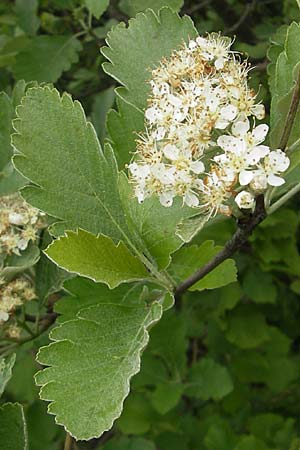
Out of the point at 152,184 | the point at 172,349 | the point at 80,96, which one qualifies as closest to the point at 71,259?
the point at 152,184

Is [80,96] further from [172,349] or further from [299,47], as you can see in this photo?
[299,47]

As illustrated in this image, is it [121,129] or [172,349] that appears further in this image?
[172,349]

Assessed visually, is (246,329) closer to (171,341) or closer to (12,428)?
(171,341)

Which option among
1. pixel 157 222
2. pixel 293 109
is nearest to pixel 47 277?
pixel 157 222

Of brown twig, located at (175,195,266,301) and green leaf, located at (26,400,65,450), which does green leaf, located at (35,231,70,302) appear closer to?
brown twig, located at (175,195,266,301)

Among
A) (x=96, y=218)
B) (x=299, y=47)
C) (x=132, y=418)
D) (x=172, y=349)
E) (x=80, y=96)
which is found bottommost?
(x=132, y=418)

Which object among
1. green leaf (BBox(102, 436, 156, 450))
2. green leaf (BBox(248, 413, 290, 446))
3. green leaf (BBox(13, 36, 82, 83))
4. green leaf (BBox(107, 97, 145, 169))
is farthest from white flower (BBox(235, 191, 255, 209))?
green leaf (BBox(248, 413, 290, 446))

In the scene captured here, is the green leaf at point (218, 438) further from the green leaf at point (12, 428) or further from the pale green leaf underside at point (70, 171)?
the pale green leaf underside at point (70, 171)
